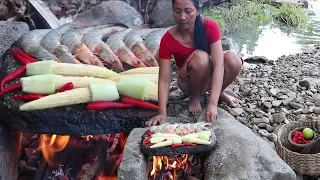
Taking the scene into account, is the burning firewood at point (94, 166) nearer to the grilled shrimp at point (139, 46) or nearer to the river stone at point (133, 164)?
the river stone at point (133, 164)

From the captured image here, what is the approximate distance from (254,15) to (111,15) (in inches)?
254

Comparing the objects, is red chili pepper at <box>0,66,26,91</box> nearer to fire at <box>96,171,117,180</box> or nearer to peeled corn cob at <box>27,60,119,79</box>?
peeled corn cob at <box>27,60,119,79</box>

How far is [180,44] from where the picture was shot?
4312 mm

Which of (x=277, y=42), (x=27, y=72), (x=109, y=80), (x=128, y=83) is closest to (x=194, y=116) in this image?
(x=128, y=83)

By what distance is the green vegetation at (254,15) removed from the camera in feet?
42.3

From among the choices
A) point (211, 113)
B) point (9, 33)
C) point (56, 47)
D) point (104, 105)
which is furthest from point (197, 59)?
point (9, 33)

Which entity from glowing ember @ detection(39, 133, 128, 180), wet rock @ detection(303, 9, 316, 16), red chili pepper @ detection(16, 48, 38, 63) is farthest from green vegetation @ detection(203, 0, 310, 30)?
glowing ember @ detection(39, 133, 128, 180)

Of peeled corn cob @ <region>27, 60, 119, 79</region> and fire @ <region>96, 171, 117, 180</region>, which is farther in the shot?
peeled corn cob @ <region>27, 60, 119, 79</region>

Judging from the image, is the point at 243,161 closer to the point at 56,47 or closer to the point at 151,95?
the point at 151,95

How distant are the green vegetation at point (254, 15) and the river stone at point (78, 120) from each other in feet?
27.4

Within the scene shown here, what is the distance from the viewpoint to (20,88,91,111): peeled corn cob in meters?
4.31

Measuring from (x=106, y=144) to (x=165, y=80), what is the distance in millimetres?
1006

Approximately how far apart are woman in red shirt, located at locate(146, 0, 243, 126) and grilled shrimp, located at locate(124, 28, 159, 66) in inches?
70.6

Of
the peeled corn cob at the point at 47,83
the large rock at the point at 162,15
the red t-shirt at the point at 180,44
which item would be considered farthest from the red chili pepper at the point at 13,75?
the large rock at the point at 162,15
